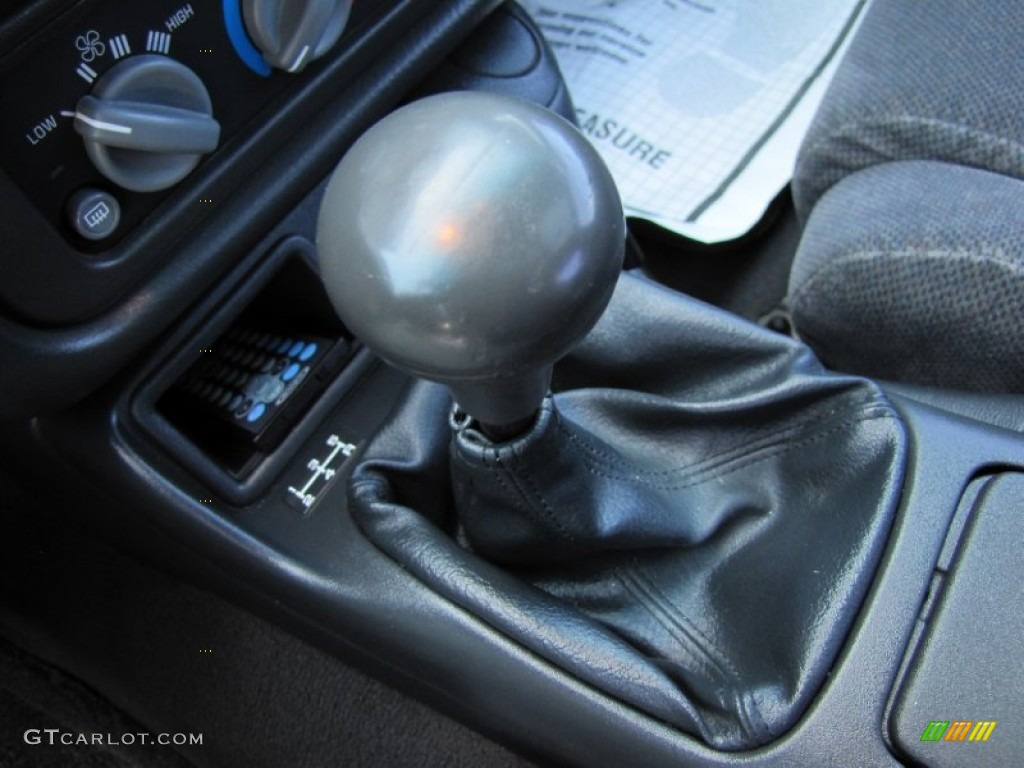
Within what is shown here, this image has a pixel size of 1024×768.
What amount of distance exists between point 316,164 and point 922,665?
0.43 m

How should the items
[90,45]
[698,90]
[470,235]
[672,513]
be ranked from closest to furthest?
1. [470,235]
2. [90,45]
3. [672,513]
4. [698,90]

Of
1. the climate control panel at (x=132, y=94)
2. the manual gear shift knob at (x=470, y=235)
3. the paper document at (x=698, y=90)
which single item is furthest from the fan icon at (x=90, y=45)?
the paper document at (x=698, y=90)

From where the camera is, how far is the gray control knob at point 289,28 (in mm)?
515

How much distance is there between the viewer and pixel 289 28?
535 mm

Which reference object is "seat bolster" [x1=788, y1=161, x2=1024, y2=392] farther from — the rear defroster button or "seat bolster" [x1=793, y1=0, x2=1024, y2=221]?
the rear defroster button

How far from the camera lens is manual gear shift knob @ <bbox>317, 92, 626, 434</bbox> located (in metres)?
0.34

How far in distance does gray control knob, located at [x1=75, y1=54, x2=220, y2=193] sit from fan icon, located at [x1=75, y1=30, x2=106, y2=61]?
0.4 inches

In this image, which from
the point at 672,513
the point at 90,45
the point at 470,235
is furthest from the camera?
the point at 672,513

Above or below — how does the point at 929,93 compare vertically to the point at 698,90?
above

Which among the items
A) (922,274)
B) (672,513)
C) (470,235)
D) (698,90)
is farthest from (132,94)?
(698,90)

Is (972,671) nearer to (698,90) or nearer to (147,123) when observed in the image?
(147,123)

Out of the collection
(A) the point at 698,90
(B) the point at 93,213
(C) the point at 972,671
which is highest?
(B) the point at 93,213

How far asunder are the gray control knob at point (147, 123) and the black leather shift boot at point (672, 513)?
187 mm

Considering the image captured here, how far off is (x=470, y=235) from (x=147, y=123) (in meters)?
0.21
